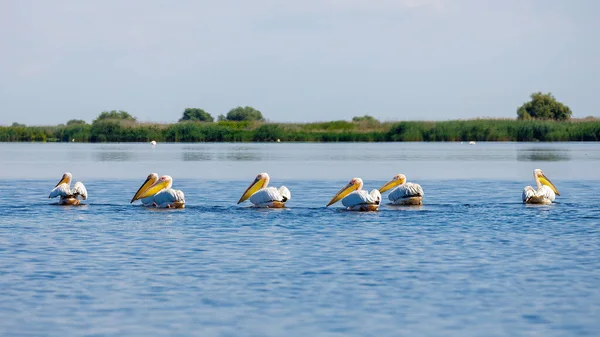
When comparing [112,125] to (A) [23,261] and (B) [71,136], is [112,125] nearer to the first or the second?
(B) [71,136]

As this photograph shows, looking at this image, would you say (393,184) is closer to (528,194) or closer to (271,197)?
(528,194)

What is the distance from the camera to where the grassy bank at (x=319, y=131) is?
176ft

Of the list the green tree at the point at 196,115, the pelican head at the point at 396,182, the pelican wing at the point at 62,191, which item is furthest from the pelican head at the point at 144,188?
the green tree at the point at 196,115

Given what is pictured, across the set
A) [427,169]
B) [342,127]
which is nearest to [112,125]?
[342,127]

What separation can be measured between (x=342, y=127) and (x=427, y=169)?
106 feet

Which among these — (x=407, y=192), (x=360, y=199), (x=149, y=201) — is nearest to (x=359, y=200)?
(x=360, y=199)

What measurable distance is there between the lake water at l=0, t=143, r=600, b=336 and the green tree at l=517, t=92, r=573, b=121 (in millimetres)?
56478

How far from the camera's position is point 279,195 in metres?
14.8

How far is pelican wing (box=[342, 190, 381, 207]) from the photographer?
1430 centimetres

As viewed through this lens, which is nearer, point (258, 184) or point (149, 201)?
point (149, 201)

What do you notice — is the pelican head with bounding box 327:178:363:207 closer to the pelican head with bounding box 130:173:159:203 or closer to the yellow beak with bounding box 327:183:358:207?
the yellow beak with bounding box 327:183:358:207

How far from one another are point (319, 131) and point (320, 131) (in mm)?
137

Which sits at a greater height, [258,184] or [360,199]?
[258,184]

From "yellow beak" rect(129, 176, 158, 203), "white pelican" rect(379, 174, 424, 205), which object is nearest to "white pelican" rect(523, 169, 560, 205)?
"white pelican" rect(379, 174, 424, 205)
